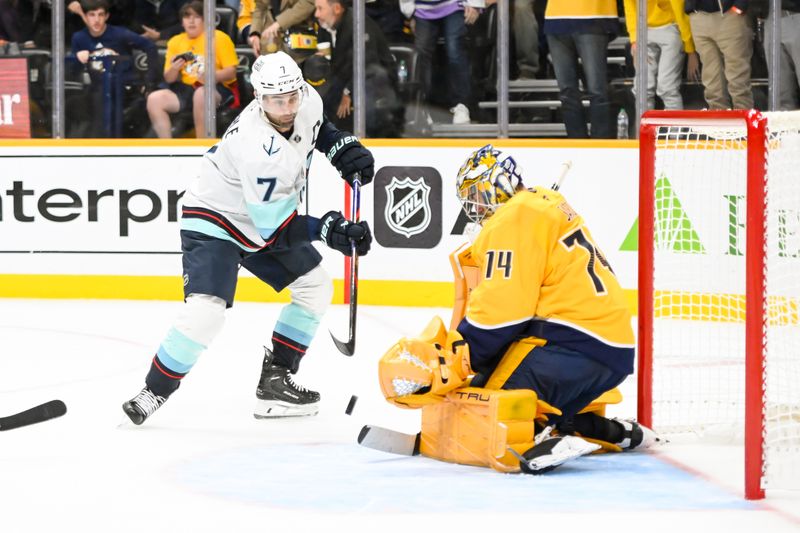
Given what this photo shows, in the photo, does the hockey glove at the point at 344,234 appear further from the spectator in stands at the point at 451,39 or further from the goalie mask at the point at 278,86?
the spectator in stands at the point at 451,39

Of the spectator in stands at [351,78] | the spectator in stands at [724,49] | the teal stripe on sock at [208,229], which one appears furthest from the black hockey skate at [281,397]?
the spectator in stands at [724,49]

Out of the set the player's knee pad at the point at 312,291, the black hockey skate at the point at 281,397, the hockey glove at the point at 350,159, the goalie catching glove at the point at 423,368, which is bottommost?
the black hockey skate at the point at 281,397

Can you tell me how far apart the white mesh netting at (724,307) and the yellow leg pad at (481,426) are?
0.60 m

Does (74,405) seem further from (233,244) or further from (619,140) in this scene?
(619,140)

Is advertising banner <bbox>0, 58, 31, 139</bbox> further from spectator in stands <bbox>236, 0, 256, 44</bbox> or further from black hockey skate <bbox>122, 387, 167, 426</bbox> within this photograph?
black hockey skate <bbox>122, 387, 167, 426</bbox>

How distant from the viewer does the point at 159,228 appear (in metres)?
7.24

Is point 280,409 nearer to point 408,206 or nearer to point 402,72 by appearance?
point 408,206

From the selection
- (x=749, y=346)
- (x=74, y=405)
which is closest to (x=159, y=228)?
(x=74, y=405)

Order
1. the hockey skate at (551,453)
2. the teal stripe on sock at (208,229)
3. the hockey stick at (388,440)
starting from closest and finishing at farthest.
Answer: the hockey skate at (551,453) < the hockey stick at (388,440) < the teal stripe on sock at (208,229)

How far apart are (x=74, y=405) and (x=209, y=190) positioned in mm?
902

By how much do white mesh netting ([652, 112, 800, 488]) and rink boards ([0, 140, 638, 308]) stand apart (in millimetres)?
768

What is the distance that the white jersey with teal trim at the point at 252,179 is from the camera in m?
3.89

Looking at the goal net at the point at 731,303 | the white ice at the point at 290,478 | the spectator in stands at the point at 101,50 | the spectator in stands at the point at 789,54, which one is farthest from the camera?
the spectator in stands at the point at 101,50

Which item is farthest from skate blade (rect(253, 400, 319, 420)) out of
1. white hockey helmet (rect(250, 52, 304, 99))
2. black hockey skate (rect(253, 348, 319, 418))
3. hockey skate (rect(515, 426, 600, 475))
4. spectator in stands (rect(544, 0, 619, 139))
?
spectator in stands (rect(544, 0, 619, 139))
